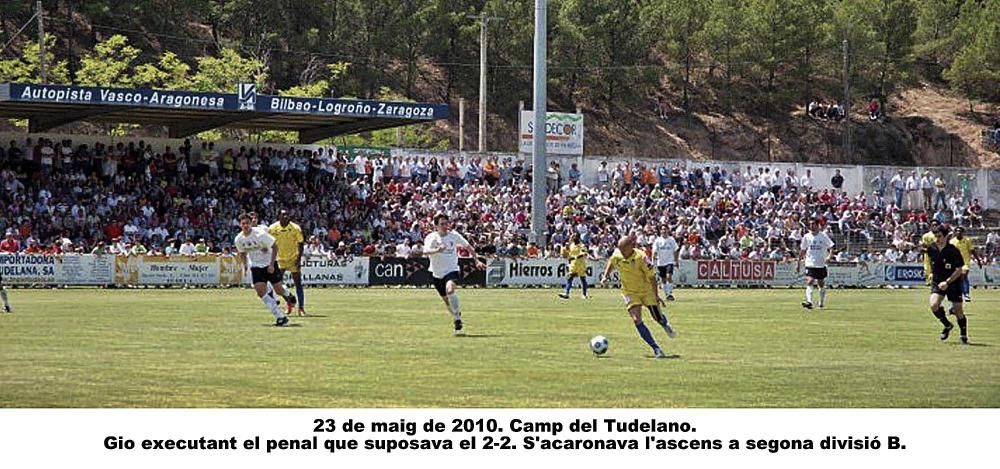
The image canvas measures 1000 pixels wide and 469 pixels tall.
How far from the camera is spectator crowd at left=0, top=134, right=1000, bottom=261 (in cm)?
5062

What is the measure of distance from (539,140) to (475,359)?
3511 cm

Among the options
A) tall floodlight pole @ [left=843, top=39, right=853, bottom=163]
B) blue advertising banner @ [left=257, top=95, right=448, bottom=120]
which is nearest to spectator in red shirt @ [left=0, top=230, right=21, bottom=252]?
blue advertising banner @ [left=257, top=95, right=448, bottom=120]

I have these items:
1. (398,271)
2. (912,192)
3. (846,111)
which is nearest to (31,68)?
(398,271)

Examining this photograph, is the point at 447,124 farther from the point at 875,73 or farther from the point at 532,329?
the point at 532,329

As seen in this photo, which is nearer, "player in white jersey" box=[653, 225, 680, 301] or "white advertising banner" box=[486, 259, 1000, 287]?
"player in white jersey" box=[653, 225, 680, 301]

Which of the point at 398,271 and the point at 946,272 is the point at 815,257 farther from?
the point at 398,271

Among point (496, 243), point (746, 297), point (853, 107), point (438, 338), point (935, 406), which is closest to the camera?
point (935, 406)

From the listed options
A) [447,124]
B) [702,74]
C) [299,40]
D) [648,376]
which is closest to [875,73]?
[702,74]

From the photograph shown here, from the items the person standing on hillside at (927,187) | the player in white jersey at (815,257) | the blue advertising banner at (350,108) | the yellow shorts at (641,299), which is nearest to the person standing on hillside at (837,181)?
the person standing on hillside at (927,187)

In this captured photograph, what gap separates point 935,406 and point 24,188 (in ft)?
134

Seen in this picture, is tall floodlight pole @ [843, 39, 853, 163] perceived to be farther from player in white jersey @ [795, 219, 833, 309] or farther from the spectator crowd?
player in white jersey @ [795, 219, 833, 309]

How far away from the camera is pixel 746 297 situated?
43.9 metres

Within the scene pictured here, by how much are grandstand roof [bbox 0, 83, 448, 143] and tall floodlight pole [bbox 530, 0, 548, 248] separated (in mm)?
6239

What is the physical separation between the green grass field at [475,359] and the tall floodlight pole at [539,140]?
63.3 ft
